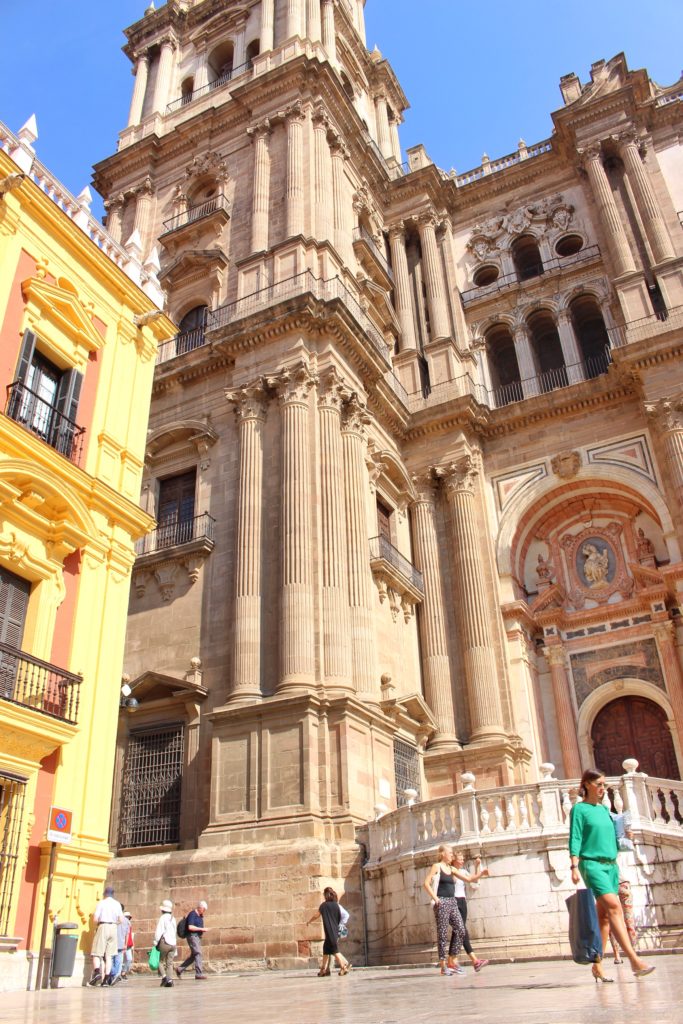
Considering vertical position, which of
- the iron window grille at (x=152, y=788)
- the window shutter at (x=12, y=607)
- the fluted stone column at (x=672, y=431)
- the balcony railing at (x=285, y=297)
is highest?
the balcony railing at (x=285, y=297)

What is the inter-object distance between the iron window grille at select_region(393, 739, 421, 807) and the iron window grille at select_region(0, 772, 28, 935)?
914cm

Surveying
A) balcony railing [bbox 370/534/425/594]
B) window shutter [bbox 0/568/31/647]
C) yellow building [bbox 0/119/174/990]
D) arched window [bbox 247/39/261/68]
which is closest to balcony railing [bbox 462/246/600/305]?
balcony railing [bbox 370/534/425/594]

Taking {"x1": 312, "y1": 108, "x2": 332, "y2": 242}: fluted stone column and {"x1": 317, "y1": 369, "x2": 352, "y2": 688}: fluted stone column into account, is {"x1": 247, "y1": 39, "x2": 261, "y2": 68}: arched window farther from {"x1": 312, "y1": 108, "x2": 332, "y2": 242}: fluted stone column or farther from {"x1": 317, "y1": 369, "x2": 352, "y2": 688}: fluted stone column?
{"x1": 317, "y1": 369, "x2": 352, "y2": 688}: fluted stone column

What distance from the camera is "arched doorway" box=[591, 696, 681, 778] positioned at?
22.0 m

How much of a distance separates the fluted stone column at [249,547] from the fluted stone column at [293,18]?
603 inches

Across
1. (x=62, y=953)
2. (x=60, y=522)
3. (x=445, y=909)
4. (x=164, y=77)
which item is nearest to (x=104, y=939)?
(x=62, y=953)

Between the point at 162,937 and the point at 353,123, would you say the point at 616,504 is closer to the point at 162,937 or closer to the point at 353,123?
the point at 353,123

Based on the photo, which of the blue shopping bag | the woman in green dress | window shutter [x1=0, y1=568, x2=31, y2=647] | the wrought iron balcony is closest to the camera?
the blue shopping bag

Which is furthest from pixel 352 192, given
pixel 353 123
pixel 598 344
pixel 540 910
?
pixel 540 910

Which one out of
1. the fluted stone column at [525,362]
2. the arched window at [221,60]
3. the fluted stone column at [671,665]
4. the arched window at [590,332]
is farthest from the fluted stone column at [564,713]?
the arched window at [221,60]

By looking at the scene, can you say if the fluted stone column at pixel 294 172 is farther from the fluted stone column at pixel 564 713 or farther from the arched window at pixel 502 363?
the fluted stone column at pixel 564 713

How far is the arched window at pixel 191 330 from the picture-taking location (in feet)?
82.4

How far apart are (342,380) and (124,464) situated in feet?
24.6

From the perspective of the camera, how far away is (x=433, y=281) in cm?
2927
